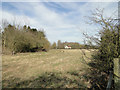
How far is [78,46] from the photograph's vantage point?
2879mm

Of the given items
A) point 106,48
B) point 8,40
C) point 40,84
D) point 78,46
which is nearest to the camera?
point 106,48

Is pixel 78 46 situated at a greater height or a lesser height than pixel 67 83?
greater

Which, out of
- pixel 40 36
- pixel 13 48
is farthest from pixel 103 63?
pixel 40 36

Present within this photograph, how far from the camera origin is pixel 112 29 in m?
2.19

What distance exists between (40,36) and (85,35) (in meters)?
22.5

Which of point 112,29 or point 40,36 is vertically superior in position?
point 40,36

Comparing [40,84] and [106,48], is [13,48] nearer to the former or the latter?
[40,84]

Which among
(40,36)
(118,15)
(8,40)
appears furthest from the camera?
(40,36)

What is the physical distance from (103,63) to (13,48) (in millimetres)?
15850

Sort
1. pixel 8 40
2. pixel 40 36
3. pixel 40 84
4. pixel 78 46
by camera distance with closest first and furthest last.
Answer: pixel 78 46 → pixel 40 84 → pixel 8 40 → pixel 40 36

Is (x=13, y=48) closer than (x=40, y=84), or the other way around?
(x=40, y=84)

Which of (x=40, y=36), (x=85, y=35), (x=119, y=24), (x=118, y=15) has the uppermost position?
(x=40, y=36)

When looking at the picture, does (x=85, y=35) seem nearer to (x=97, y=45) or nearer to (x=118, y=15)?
(x=97, y=45)

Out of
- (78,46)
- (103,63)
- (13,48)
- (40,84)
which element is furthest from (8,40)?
(103,63)
